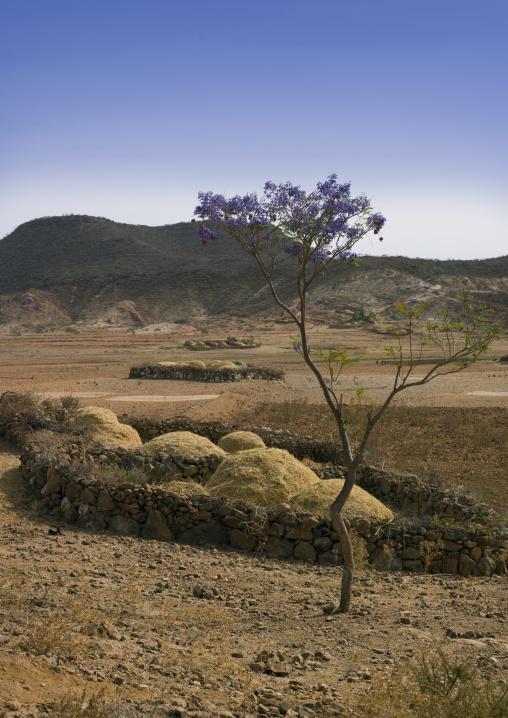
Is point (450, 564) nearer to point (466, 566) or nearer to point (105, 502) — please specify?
point (466, 566)

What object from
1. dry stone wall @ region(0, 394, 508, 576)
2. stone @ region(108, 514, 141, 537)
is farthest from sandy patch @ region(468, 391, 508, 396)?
stone @ region(108, 514, 141, 537)

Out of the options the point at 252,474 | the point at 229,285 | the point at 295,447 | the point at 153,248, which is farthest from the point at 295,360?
the point at 153,248

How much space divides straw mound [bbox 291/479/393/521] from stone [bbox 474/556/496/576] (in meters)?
1.16

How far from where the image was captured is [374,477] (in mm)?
9281

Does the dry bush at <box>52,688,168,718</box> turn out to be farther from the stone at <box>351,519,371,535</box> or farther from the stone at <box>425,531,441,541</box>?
the stone at <box>425,531,441,541</box>

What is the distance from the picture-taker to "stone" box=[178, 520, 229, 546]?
732 cm

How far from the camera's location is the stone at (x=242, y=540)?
23.5 ft

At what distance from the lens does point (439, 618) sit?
543cm

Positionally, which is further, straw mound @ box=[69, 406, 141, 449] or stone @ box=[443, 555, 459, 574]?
straw mound @ box=[69, 406, 141, 449]

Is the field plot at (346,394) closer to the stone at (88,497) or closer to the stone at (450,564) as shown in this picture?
the stone at (450,564)

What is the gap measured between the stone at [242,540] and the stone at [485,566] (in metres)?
2.45

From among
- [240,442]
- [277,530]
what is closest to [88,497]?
[277,530]

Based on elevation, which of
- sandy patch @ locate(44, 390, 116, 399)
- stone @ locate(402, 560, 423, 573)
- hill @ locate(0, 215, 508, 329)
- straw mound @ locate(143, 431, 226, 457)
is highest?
hill @ locate(0, 215, 508, 329)

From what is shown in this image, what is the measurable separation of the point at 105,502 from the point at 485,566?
4.43 meters
